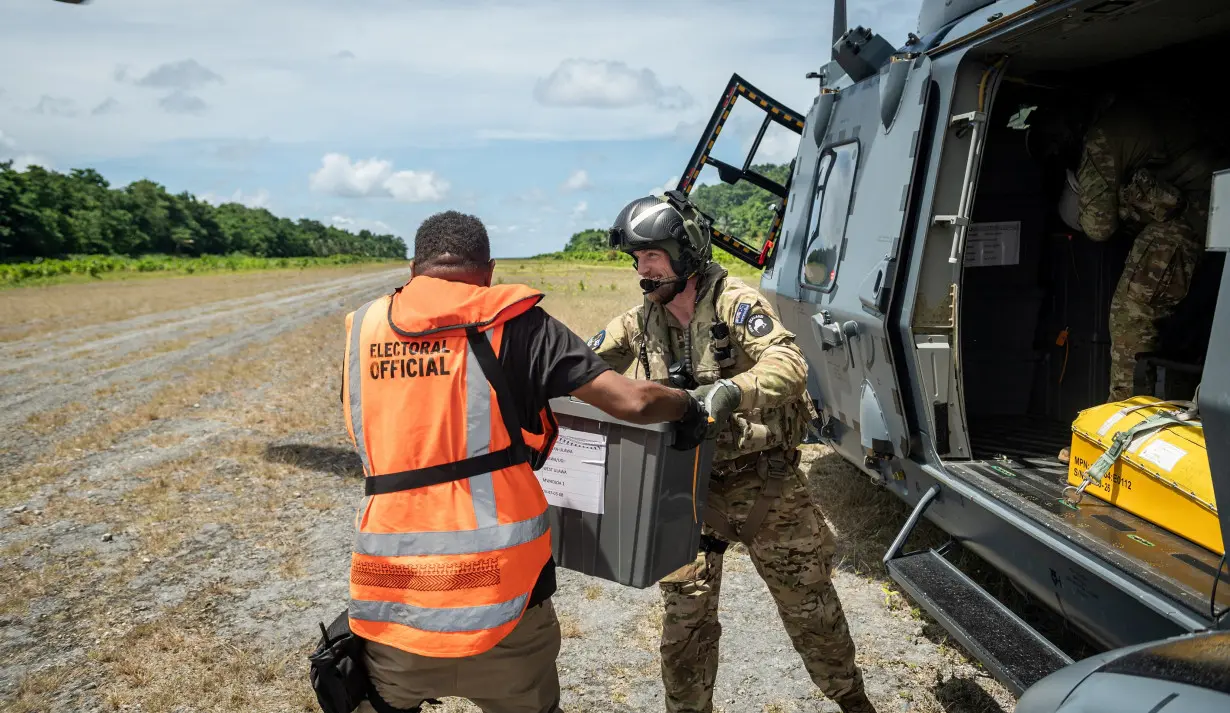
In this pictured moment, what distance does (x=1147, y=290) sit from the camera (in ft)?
14.5

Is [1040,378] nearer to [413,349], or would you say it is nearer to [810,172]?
[810,172]

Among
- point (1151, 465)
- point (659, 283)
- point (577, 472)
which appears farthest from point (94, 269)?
point (1151, 465)

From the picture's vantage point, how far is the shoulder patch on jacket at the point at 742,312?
9.84ft

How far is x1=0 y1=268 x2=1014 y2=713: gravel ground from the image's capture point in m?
3.75

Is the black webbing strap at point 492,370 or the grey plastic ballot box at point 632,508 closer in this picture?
the black webbing strap at point 492,370

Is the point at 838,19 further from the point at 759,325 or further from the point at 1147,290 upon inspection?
the point at 759,325

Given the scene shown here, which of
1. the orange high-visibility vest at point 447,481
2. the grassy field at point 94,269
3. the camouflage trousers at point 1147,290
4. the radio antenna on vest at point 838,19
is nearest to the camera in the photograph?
the orange high-visibility vest at point 447,481

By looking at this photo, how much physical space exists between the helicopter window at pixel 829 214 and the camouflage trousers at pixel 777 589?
1876mm

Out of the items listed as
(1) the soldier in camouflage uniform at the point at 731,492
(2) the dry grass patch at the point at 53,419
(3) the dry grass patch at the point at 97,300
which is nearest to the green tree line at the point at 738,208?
(3) the dry grass patch at the point at 97,300

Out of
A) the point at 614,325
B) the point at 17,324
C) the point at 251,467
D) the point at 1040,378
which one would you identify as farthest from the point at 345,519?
the point at 17,324

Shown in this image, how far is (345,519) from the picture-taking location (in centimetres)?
595

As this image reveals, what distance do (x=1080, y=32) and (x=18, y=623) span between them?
5556 millimetres

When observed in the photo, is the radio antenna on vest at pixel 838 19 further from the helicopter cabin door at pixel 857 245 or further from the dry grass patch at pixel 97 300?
the dry grass patch at pixel 97 300

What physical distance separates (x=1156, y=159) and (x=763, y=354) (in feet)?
9.12
